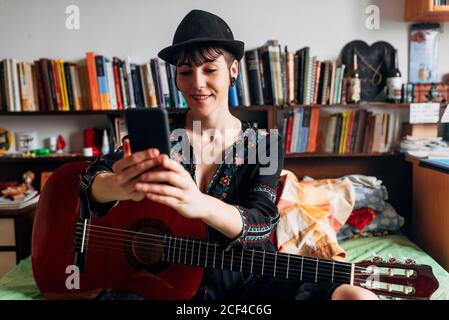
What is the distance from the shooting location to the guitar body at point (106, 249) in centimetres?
94

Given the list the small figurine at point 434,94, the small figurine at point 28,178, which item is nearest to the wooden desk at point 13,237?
the small figurine at point 28,178

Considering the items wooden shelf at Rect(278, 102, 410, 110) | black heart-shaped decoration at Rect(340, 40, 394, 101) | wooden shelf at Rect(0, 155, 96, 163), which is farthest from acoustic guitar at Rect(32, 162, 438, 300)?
black heart-shaped decoration at Rect(340, 40, 394, 101)

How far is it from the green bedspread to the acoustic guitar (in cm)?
11

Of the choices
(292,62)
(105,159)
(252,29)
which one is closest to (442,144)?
(292,62)

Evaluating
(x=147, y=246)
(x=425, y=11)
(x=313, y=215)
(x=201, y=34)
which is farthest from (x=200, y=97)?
(x=425, y=11)

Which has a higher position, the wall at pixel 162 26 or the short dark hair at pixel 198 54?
the wall at pixel 162 26

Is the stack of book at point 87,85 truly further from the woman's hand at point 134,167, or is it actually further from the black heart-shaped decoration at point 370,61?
the woman's hand at point 134,167

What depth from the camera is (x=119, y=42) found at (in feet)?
5.82

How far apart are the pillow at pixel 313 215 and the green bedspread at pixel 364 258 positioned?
10cm

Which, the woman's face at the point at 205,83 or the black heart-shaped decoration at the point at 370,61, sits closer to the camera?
the woman's face at the point at 205,83

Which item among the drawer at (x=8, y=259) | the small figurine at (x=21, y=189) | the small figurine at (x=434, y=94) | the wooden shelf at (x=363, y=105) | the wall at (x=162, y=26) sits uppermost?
the wall at (x=162, y=26)

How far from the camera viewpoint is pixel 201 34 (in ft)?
2.94

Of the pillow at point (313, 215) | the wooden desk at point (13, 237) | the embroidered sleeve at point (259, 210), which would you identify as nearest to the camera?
the embroidered sleeve at point (259, 210)

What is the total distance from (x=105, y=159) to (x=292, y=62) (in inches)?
42.2
